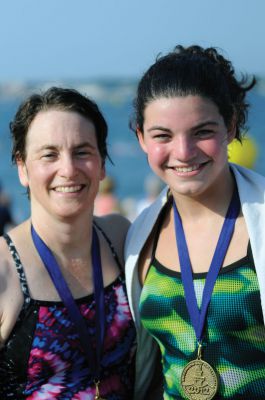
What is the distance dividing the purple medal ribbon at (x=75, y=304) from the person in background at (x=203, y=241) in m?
0.20

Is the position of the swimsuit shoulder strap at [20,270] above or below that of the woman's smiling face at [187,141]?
below

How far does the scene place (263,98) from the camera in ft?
202

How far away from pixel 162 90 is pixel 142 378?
1.36 m

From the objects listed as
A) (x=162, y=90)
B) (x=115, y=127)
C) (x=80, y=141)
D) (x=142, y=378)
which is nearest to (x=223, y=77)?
(x=162, y=90)

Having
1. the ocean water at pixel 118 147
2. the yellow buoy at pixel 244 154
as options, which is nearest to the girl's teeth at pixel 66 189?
the yellow buoy at pixel 244 154

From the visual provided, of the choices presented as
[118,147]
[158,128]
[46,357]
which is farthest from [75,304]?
[118,147]

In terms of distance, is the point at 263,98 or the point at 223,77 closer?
the point at 223,77

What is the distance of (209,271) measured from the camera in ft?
9.62

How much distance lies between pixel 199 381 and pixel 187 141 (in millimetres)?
991

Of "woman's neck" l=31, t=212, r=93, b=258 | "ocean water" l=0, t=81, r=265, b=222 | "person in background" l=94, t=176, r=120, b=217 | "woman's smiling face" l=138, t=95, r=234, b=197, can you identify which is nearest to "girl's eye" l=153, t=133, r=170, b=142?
"woman's smiling face" l=138, t=95, r=234, b=197

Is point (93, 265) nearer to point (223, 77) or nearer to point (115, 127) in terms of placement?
point (223, 77)

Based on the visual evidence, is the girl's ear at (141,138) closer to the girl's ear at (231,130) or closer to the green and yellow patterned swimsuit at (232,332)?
the girl's ear at (231,130)

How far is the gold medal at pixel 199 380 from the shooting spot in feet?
9.52

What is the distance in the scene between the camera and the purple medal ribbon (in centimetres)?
306
